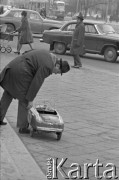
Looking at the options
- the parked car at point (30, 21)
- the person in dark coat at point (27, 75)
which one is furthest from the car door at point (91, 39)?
the person in dark coat at point (27, 75)

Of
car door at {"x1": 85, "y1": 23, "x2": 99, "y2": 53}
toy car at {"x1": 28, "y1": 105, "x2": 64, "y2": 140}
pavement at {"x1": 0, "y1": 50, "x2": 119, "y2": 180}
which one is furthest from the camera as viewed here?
car door at {"x1": 85, "y1": 23, "x2": 99, "y2": 53}

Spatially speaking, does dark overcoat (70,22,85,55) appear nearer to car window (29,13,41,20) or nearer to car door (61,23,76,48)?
car door (61,23,76,48)

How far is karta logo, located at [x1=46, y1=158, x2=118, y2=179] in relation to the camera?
6633 mm

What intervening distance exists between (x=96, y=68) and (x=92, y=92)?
19.9ft

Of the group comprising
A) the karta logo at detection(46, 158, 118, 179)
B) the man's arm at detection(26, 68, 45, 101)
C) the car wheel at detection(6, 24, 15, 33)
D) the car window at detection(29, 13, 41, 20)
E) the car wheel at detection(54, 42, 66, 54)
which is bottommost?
the car wheel at detection(6, 24, 15, 33)

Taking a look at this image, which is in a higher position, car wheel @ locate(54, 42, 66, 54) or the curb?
the curb

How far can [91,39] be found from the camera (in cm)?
2272

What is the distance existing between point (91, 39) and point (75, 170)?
53.2 feet

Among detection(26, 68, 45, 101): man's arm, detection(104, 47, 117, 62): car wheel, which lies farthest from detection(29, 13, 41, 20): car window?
detection(26, 68, 45, 101): man's arm

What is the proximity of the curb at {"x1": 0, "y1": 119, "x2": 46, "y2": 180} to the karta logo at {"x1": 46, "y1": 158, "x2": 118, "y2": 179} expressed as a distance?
0.18m

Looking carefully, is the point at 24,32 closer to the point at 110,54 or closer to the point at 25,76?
the point at 110,54

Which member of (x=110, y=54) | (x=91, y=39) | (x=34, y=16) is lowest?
(x=110, y=54)

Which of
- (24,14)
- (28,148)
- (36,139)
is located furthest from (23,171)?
(24,14)

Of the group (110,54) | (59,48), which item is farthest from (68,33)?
(110,54)
